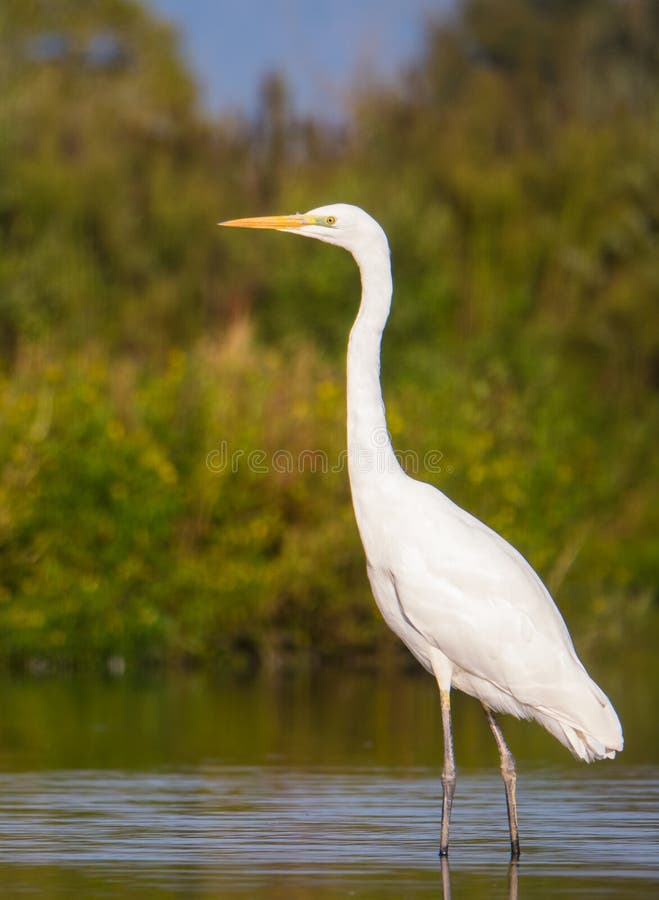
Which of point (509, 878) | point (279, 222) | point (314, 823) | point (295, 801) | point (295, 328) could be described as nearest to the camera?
point (509, 878)

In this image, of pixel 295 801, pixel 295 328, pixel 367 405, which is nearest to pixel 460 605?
pixel 367 405

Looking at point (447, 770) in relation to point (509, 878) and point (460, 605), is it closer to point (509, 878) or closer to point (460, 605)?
point (460, 605)

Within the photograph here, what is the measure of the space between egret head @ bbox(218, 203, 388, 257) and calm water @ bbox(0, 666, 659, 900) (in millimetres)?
2459

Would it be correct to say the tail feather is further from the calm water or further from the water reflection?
the water reflection

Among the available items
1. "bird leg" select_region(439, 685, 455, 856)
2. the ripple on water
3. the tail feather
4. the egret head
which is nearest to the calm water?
the ripple on water

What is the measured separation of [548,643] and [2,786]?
2.99 m

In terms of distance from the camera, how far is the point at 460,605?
787cm

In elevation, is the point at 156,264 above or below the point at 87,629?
above

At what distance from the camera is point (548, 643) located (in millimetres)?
7754

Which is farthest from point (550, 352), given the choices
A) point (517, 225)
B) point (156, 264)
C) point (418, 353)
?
point (156, 264)

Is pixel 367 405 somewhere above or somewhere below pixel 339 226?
below

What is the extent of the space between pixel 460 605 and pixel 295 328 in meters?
20.0

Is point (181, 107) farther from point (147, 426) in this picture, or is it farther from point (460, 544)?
point (460, 544)

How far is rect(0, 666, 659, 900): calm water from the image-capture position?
268 inches
